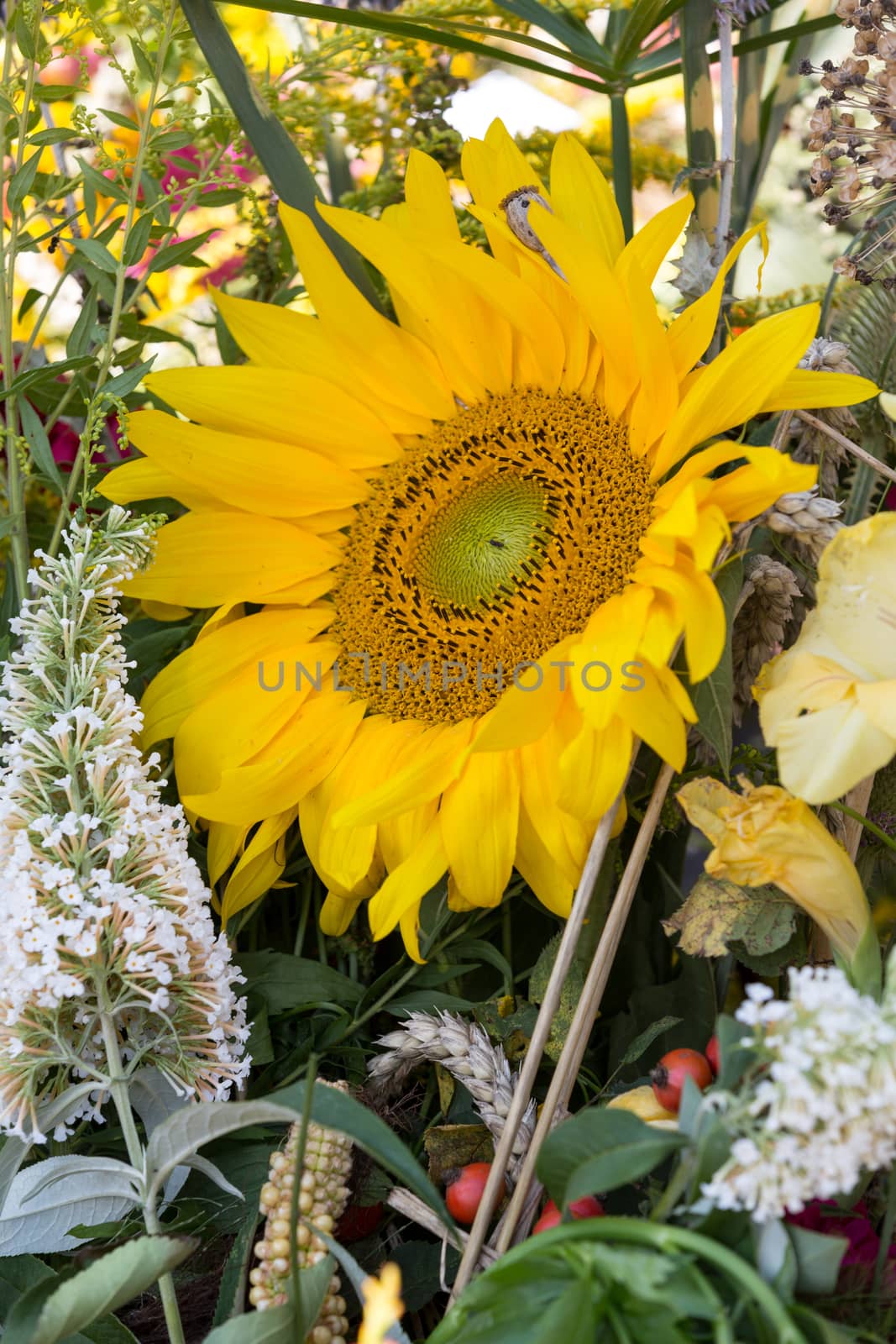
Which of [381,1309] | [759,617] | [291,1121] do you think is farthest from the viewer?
[759,617]

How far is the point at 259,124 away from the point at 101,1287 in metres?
0.51

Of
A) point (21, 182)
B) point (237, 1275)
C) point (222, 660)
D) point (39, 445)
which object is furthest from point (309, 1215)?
point (21, 182)

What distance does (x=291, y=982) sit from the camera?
0.58 m

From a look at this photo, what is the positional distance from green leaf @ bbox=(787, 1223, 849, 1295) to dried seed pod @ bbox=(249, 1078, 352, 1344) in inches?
6.1

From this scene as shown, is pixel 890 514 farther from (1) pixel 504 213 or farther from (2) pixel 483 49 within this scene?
(2) pixel 483 49

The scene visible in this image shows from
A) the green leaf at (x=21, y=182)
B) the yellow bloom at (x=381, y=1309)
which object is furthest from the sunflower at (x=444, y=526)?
the yellow bloom at (x=381, y=1309)

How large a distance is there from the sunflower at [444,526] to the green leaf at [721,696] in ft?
0.07

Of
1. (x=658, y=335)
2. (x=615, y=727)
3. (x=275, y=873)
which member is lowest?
(x=275, y=873)

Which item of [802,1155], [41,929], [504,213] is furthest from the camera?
[504,213]

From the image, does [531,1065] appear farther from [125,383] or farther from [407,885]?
[125,383]

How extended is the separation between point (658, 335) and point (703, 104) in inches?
6.8

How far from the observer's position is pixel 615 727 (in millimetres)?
473

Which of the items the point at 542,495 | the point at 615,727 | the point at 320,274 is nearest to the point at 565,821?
the point at 615,727

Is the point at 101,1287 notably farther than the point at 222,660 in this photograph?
No
